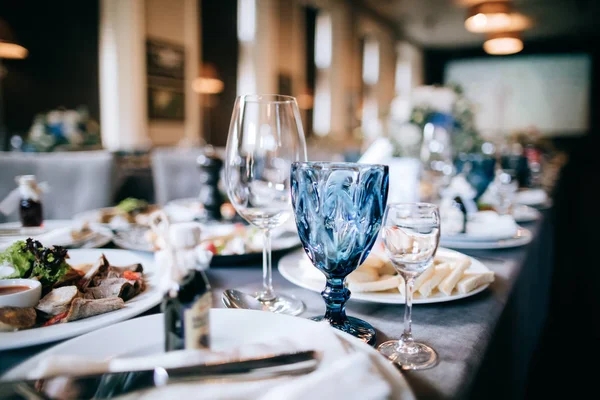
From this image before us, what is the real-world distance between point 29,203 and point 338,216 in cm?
80

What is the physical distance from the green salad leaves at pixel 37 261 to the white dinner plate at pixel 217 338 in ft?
0.67

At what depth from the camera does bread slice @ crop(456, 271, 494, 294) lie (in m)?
0.65

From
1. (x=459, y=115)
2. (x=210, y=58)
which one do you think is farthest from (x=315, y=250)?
(x=210, y=58)

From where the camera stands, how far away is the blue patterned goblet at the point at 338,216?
1.68 ft

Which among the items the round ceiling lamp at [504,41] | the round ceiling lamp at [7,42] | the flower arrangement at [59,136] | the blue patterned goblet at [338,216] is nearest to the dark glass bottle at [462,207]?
the blue patterned goblet at [338,216]

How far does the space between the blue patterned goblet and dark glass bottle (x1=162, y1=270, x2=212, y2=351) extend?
0.60ft

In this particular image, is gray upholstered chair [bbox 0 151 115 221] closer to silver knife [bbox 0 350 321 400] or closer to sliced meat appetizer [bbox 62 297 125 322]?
sliced meat appetizer [bbox 62 297 125 322]

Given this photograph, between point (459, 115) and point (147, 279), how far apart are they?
1.77 m

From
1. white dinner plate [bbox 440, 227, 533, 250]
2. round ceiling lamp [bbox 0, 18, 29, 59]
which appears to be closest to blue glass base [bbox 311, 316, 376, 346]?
white dinner plate [bbox 440, 227, 533, 250]

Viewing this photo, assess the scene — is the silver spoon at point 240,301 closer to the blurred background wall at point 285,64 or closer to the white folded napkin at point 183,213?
the white folded napkin at point 183,213

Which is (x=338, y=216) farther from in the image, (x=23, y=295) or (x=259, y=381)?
(x=23, y=295)

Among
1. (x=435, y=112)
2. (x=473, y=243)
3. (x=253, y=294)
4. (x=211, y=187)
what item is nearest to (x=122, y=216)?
(x=211, y=187)

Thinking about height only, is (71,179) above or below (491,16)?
below

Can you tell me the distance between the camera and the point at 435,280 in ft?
2.14
